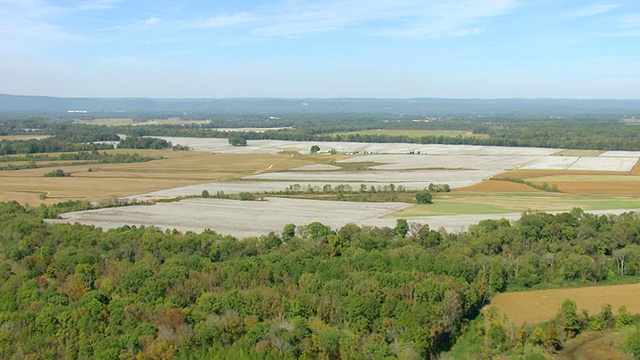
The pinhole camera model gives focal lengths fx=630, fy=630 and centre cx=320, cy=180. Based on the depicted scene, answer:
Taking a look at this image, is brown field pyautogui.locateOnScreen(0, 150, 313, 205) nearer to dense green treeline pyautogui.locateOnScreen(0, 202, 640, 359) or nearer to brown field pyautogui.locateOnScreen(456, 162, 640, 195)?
dense green treeline pyautogui.locateOnScreen(0, 202, 640, 359)

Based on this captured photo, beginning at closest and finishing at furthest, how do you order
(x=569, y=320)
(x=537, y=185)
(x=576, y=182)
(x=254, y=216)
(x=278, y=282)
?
1. (x=569, y=320)
2. (x=278, y=282)
3. (x=254, y=216)
4. (x=537, y=185)
5. (x=576, y=182)

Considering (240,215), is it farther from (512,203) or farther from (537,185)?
(537,185)

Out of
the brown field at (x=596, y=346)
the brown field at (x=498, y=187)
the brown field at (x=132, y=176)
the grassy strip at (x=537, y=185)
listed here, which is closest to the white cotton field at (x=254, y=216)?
the brown field at (x=132, y=176)

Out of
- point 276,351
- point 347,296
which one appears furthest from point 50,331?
point 347,296

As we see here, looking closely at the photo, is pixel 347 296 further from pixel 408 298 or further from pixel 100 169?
pixel 100 169

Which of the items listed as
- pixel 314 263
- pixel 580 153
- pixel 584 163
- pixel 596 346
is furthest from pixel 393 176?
pixel 596 346

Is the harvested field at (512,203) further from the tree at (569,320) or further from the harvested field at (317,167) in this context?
the harvested field at (317,167)
